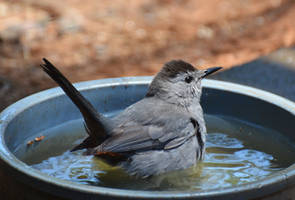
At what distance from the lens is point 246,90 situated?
357 cm

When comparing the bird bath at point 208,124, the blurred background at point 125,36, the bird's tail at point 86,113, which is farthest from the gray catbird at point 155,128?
the blurred background at point 125,36

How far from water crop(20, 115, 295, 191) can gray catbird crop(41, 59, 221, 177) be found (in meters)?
0.10

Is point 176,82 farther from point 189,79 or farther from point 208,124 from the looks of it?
point 208,124

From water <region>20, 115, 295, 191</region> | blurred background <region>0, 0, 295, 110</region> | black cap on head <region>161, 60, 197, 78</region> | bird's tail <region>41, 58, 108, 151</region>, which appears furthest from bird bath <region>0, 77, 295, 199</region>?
blurred background <region>0, 0, 295, 110</region>

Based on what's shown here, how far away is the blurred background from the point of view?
666 centimetres

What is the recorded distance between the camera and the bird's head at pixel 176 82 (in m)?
3.44

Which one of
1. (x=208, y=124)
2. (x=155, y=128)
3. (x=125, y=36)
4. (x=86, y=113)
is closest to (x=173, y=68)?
(x=155, y=128)

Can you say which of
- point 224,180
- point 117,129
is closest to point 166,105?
point 117,129

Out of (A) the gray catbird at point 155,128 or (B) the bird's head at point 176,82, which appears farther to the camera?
(B) the bird's head at point 176,82

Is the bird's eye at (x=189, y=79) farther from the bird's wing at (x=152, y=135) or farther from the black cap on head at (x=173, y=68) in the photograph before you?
the bird's wing at (x=152, y=135)

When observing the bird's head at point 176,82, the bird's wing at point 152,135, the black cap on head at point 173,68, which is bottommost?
the bird's wing at point 152,135

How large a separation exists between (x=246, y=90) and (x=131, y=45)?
163 inches

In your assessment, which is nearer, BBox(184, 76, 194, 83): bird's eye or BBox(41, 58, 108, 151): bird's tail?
BBox(41, 58, 108, 151): bird's tail

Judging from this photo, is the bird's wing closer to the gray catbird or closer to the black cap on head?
the gray catbird
